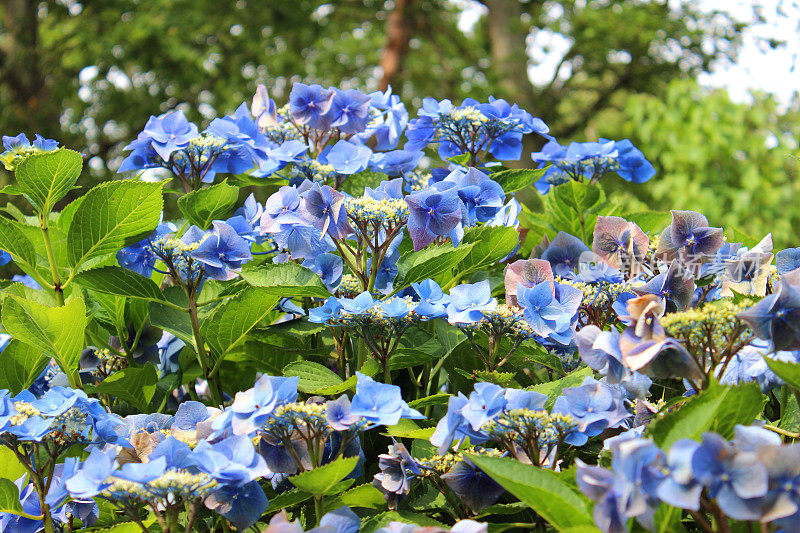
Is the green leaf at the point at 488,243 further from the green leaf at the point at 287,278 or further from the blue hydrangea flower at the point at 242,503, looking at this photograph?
the blue hydrangea flower at the point at 242,503

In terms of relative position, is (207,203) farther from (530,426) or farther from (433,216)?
(530,426)

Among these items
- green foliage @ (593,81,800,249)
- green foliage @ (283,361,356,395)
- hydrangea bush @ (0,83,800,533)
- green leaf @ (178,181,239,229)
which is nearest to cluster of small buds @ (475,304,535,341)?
hydrangea bush @ (0,83,800,533)

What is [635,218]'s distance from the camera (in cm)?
155

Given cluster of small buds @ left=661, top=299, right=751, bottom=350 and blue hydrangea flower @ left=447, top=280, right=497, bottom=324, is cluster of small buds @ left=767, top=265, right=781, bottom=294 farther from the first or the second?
blue hydrangea flower @ left=447, top=280, right=497, bottom=324

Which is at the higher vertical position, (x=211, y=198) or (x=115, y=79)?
(x=211, y=198)

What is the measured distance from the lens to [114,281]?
46.2 inches

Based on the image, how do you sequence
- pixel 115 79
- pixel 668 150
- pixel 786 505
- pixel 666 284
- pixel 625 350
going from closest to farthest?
pixel 786 505 → pixel 625 350 → pixel 666 284 → pixel 668 150 → pixel 115 79

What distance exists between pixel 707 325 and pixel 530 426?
0.81 ft

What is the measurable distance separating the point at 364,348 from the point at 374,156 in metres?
0.48

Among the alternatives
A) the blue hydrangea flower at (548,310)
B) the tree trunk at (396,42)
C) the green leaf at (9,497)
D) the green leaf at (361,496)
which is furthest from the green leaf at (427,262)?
the tree trunk at (396,42)

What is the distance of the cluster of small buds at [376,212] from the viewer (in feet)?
3.56

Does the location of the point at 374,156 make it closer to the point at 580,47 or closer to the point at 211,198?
the point at 211,198

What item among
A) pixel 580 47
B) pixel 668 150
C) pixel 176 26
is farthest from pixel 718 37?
pixel 176 26

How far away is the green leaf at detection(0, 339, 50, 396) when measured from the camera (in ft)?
4.22
